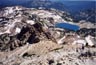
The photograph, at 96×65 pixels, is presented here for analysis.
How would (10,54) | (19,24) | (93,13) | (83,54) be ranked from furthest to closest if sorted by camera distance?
(93,13) → (19,24) → (10,54) → (83,54)

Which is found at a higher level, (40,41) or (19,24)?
(40,41)

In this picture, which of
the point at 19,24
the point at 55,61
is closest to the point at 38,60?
the point at 55,61

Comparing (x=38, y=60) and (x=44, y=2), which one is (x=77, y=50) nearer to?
(x=38, y=60)

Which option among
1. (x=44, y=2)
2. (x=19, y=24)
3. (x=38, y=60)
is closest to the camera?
(x=38, y=60)

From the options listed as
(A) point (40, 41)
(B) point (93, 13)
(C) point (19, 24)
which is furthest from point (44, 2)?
(A) point (40, 41)

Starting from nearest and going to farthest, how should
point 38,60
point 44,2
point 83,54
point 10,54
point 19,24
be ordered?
point 38,60 → point 83,54 → point 10,54 → point 19,24 → point 44,2

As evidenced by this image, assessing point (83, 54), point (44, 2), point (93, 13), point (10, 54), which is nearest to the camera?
point (83, 54)

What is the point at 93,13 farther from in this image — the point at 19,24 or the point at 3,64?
the point at 3,64

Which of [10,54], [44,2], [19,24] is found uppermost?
[10,54]

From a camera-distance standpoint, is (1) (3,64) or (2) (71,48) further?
(2) (71,48)
